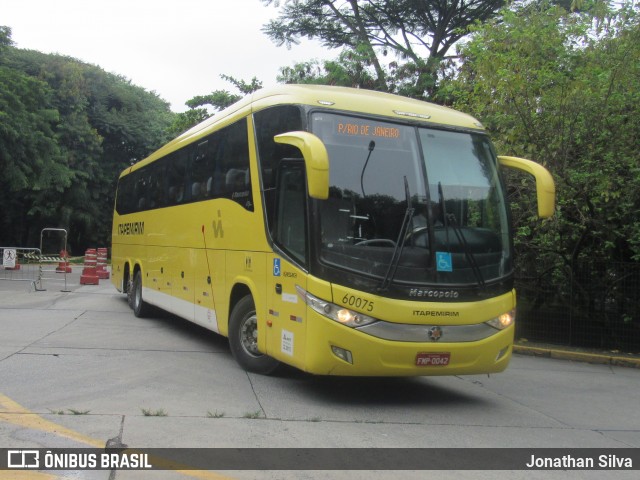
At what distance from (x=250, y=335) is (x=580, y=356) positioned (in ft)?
21.5

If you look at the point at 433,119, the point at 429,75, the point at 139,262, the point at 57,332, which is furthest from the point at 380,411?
the point at 429,75

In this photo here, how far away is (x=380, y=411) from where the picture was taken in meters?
6.69

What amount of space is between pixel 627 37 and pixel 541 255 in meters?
4.42

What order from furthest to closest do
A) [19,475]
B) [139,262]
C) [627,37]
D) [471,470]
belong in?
[139,262]
[627,37]
[471,470]
[19,475]

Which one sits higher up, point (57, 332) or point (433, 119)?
point (433, 119)

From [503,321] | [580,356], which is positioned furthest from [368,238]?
[580,356]

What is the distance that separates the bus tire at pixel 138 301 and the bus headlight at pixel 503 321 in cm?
858

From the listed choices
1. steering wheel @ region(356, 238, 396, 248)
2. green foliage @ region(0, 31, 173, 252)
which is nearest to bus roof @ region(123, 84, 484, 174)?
steering wheel @ region(356, 238, 396, 248)

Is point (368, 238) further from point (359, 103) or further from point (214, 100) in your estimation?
point (214, 100)

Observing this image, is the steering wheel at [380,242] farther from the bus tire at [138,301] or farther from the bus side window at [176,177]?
the bus tire at [138,301]

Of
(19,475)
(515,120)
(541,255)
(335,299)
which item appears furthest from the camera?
(541,255)

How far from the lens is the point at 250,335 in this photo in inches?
319

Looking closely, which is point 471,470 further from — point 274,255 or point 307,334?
point 274,255

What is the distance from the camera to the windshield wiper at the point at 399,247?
6.36 m
